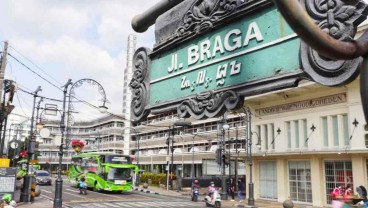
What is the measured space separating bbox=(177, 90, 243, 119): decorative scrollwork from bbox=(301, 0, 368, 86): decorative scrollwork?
1.52ft

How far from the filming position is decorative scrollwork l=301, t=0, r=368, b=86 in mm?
1459

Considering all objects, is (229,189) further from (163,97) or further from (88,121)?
(88,121)

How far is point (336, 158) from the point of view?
23109 millimetres

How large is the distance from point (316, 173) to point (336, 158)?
1.62m

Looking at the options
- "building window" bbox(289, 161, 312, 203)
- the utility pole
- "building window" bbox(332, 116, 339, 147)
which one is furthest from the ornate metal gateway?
"building window" bbox(289, 161, 312, 203)

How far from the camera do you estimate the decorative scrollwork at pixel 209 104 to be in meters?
2.03

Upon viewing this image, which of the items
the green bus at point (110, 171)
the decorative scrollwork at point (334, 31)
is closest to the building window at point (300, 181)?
the green bus at point (110, 171)

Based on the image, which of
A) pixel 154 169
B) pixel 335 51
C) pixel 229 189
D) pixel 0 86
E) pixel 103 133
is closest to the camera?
pixel 335 51

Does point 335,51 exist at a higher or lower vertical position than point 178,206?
higher

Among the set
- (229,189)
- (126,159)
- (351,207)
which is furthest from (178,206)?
(351,207)

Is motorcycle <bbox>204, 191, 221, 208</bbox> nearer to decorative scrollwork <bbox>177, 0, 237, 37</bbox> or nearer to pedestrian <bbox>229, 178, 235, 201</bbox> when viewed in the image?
pedestrian <bbox>229, 178, 235, 201</bbox>

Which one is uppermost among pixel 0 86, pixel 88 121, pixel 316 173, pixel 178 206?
pixel 88 121

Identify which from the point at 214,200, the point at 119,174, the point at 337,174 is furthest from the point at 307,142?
the point at 119,174

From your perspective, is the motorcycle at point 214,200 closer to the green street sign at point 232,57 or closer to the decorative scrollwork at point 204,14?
the green street sign at point 232,57
